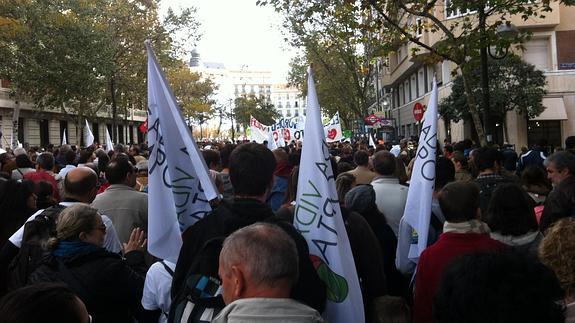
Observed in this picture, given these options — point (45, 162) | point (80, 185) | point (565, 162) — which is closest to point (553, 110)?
point (565, 162)

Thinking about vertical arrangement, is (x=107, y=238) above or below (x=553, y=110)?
below

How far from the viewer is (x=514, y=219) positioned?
12.5ft

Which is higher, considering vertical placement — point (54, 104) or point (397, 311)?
point (54, 104)

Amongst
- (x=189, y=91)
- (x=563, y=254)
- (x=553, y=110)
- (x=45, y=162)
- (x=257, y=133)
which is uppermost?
(x=189, y=91)

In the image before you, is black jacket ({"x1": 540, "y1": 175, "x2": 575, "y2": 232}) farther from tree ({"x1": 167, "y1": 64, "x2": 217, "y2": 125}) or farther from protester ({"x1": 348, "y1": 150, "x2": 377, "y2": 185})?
tree ({"x1": 167, "y1": 64, "x2": 217, "y2": 125})

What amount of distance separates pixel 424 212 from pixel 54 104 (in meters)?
31.6

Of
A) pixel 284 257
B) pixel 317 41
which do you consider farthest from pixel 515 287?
pixel 317 41

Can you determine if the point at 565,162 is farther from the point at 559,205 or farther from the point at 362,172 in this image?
the point at 362,172

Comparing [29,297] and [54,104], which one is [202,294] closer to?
[29,297]

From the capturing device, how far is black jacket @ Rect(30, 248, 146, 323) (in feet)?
10.7

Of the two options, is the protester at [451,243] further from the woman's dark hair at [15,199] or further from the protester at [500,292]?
the woman's dark hair at [15,199]

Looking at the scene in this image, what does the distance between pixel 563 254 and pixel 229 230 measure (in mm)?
1538

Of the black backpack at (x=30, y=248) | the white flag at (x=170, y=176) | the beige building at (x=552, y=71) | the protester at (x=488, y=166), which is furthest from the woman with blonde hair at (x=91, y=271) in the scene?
the beige building at (x=552, y=71)

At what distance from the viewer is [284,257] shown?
2324 millimetres
